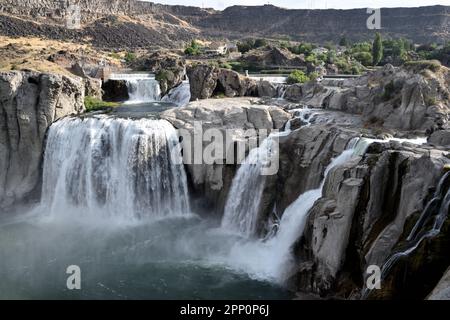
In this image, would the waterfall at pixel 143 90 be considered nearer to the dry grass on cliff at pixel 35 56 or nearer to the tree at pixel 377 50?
the dry grass on cliff at pixel 35 56

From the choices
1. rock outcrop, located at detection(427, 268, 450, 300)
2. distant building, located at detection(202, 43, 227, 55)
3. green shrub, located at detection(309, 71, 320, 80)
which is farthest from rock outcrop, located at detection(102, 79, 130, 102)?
rock outcrop, located at detection(427, 268, 450, 300)

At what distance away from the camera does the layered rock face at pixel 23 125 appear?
2820cm

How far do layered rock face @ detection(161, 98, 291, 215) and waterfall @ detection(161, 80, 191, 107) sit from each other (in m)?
11.2

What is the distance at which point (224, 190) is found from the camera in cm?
2523

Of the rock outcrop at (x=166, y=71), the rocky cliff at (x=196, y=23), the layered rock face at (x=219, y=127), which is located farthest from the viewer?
the rocky cliff at (x=196, y=23)

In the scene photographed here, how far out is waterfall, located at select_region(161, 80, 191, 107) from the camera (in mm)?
40628

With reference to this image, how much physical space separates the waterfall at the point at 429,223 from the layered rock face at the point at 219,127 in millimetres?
12795

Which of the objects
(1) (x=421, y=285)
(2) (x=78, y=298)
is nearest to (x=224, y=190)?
(2) (x=78, y=298)

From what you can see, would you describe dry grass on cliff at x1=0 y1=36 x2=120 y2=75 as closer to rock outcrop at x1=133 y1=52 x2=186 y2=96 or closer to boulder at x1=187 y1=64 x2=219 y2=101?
rock outcrop at x1=133 y1=52 x2=186 y2=96

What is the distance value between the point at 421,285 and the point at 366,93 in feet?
63.1

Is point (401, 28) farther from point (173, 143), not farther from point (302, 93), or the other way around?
point (173, 143)

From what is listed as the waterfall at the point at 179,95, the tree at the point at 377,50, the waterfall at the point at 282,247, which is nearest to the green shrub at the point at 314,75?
the waterfall at the point at 179,95

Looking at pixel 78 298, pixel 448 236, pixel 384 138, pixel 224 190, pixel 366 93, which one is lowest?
pixel 78 298

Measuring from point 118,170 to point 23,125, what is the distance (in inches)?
278
